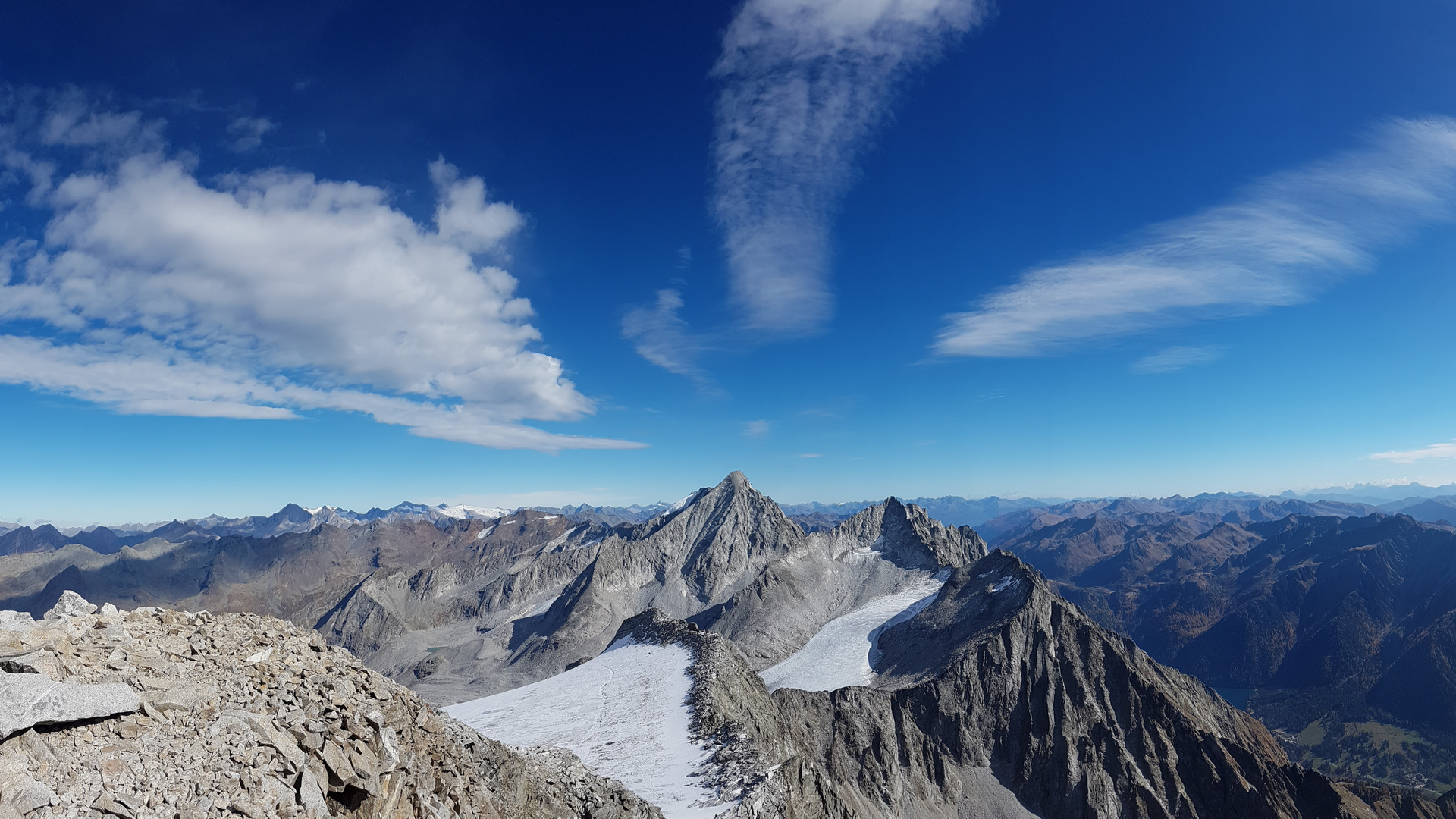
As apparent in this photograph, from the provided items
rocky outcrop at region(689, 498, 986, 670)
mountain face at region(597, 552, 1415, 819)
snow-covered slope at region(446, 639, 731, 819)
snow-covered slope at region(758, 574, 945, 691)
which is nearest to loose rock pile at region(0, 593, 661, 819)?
snow-covered slope at region(446, 639, 731, 819)

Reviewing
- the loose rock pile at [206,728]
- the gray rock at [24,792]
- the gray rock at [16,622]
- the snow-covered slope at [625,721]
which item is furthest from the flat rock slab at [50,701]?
the snow-covered slope at [625,721]

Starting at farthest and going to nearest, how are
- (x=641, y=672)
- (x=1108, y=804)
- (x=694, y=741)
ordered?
(x=1108, y=804), (x=641, y=672), (x=694, y=741)

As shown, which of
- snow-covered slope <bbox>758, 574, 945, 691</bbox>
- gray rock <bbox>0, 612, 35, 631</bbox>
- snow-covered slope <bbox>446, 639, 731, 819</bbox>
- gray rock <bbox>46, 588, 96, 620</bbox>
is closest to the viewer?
gray rock <bbox>0, 612, 35, 631</bbox>

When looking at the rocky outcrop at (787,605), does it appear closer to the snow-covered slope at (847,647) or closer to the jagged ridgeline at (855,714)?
the jagged ridgeline at (855,714)

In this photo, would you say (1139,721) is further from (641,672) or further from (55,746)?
(55,746)

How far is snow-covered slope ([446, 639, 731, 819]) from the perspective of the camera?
117 ft

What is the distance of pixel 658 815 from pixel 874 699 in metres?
83.0

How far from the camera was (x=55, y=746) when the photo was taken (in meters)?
12.1

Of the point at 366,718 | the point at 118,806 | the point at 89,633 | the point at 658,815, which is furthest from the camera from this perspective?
the point at 658,815

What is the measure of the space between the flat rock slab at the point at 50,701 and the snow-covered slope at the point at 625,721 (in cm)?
2468

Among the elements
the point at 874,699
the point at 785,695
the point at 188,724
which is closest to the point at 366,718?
the point at 188,724

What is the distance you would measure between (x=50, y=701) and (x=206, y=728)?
296 centimetres

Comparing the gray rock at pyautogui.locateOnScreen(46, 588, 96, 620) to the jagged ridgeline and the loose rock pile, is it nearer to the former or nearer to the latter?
the loose rock pile

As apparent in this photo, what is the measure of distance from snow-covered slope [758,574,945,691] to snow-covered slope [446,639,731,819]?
6193 cm
